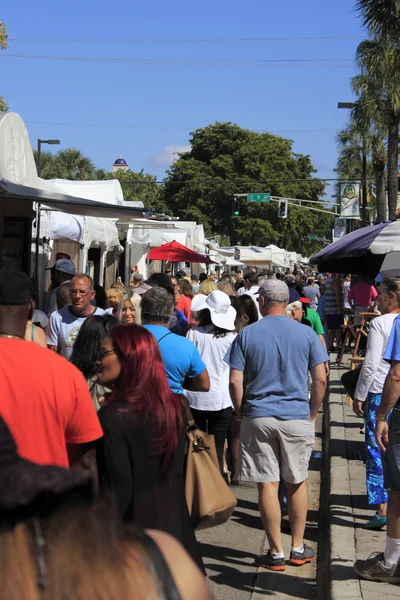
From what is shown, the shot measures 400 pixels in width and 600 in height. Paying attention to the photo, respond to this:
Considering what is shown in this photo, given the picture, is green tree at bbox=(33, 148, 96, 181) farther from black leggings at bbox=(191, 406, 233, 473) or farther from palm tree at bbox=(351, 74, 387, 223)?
black leggings at bbox=(191, 406, 233, 473)

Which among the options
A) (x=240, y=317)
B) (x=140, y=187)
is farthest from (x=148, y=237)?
(x=140, y=187)

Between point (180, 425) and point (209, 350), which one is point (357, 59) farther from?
point (180, 425)

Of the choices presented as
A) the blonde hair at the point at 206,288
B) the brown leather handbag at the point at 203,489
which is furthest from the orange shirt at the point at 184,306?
the brown leather handbag at the point at 203,489

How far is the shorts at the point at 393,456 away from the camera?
535 centimetres

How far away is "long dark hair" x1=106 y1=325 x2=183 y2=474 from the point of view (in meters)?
3.92

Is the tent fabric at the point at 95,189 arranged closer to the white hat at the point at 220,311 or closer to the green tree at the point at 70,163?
the white hat at the point at 220,311

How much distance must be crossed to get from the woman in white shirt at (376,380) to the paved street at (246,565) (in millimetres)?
675

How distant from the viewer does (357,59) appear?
30.9 metres

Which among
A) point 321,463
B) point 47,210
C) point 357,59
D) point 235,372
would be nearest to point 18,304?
point 235,372

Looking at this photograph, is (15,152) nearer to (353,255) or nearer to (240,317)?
(240,317)

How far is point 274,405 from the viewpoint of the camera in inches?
242

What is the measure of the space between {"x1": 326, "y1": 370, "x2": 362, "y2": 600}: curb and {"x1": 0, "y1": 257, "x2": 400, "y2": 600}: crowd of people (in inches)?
11.9

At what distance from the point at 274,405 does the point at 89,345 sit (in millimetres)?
1555

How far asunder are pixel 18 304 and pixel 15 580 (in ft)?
8.83
